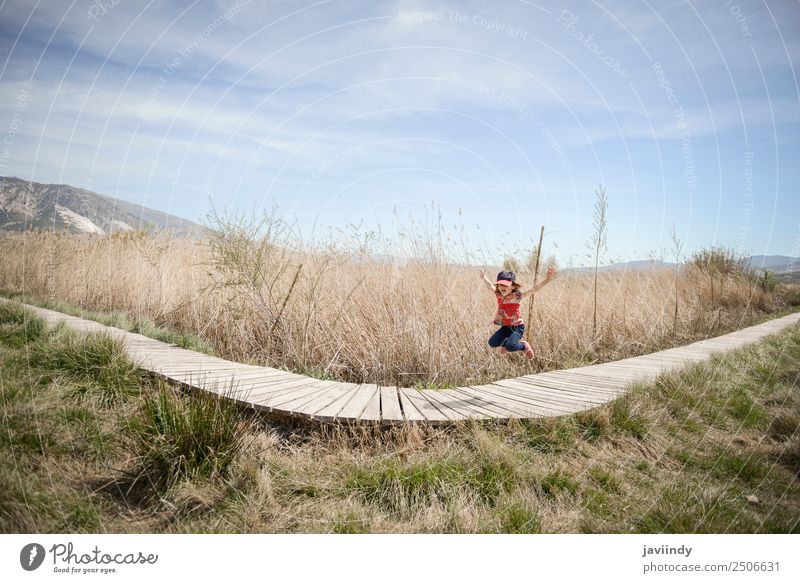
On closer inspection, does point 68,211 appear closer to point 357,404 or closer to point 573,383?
point 357,404

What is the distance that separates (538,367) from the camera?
5.49 metres

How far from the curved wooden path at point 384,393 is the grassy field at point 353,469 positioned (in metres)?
0.12

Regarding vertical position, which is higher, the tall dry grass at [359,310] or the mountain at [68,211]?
the mountain at [68,211]

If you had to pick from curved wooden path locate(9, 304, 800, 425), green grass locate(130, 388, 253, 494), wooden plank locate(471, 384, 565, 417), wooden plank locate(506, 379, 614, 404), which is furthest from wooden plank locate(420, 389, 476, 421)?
green grass locate(130, 388, 253, 494)

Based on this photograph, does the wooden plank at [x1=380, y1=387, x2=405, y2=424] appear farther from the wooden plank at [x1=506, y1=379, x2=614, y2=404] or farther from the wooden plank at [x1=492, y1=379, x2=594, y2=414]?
the wooden plank at [x1=506, y1=379, x2=614, y2=404]

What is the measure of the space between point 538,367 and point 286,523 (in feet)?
13.2

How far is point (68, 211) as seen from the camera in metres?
8.05

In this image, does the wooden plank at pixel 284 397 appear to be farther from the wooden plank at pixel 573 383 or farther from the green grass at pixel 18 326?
the green grass at pixel 18 326

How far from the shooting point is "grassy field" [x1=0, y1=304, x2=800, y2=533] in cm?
221

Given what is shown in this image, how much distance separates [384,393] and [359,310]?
6.57 ft

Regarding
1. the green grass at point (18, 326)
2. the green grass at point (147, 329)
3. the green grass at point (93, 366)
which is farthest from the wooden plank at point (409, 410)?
the green grass at point (18, 326)

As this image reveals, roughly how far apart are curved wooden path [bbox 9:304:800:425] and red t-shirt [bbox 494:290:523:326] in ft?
2.15

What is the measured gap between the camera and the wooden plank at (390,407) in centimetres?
296

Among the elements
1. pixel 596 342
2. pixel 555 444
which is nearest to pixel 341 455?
pixel 555 444
